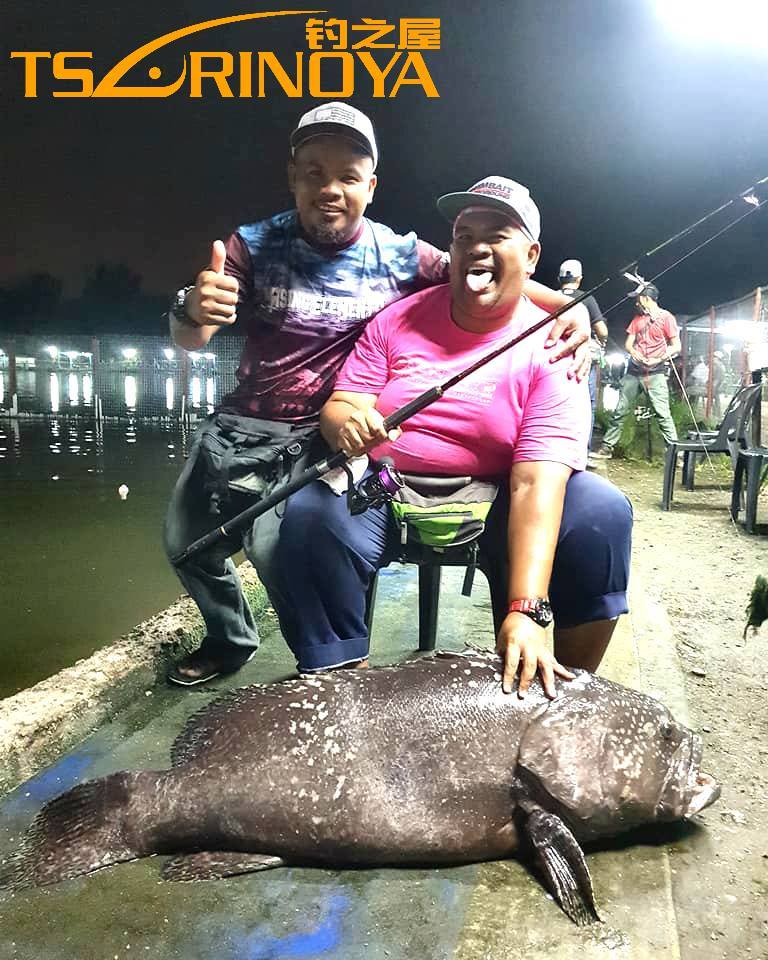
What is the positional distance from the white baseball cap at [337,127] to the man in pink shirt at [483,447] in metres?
0.31

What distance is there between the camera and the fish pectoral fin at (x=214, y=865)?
1688 millimetres

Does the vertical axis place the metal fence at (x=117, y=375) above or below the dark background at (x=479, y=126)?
below

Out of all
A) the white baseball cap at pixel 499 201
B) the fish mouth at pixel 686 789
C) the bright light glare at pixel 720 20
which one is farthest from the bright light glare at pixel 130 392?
the fish mouth at pixel 686 789

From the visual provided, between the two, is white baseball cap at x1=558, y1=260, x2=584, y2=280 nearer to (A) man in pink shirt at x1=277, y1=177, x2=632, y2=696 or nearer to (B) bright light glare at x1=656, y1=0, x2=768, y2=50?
(A) man in pink shirt at x1=277, y1=177, x2=632, y2=696

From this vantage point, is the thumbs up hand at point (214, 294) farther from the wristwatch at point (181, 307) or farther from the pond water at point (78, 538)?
the pond water at point (78, 538)

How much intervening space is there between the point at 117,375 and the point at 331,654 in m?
1.97

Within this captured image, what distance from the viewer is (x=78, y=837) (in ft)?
5.65

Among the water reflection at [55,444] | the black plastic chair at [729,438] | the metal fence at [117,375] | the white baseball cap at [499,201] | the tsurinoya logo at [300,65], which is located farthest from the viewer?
the water reflection at [55,444]

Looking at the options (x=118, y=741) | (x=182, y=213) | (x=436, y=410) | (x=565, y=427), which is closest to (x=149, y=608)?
→ (x=118, y=741)

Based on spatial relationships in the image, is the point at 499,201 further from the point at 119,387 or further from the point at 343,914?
the point at 119,387

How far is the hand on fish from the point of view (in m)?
1.90

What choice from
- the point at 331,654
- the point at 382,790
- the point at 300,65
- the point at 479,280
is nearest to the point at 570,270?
the point at 479,280

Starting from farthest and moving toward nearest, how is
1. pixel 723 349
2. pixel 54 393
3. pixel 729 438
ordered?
pixel 723 349 → pixel 729 438 → pixel 54 393

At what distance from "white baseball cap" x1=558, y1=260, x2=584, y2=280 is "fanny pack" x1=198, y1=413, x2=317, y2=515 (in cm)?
100
